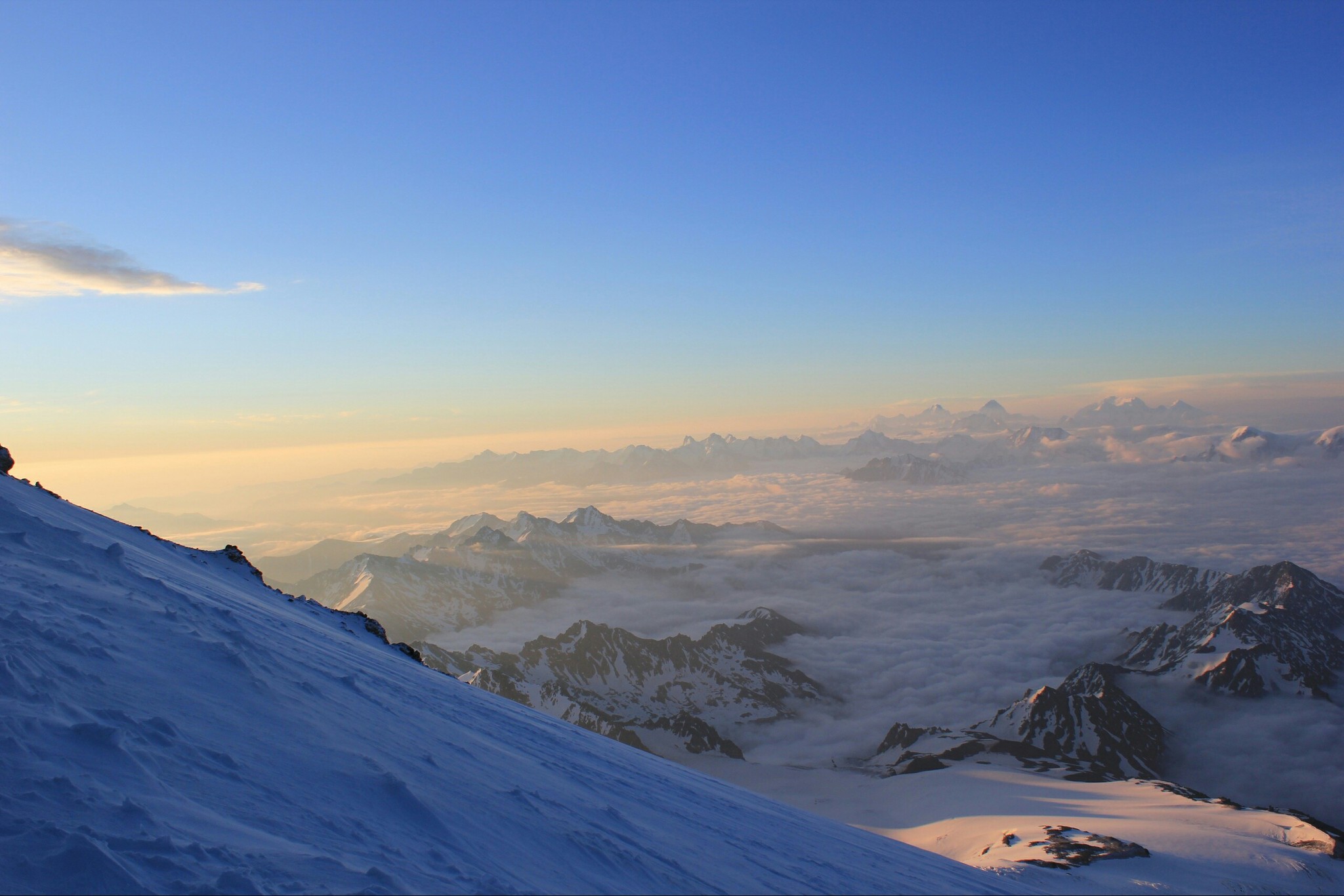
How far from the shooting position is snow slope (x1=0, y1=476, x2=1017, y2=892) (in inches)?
371

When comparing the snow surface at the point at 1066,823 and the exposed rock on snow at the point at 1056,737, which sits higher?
the snow surface at the point at 1066,823

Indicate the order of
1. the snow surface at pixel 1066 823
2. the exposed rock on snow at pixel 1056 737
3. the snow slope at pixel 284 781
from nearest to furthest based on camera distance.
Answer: the snow slope at pixel 284 781 < the snow surface at pixel 1066 823 < the exposed rock on snow at pixel 1056 737

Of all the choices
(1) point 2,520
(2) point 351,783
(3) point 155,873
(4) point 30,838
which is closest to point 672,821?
(2) point 351,783

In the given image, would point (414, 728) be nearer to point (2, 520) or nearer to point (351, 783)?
point (351, 783)

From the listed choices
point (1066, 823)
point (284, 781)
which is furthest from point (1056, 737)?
point (284, 781)

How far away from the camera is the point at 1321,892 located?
60.6m

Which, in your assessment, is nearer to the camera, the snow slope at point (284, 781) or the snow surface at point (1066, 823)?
the snow slope at point (284, 781)

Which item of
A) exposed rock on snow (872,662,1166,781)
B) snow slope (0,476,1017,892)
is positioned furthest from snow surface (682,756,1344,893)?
snow slope (0,476,1017,892)

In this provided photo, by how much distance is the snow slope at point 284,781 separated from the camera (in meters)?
9.42

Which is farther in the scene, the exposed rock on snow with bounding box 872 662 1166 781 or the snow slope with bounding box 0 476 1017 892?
the exposed rock on snow with bounding box 872 662 1166 781

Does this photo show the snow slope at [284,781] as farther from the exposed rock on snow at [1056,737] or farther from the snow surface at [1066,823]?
the exposed rock on snow at [1056,737]

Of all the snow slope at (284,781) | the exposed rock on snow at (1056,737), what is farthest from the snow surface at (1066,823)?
the snow slope at (284,781)

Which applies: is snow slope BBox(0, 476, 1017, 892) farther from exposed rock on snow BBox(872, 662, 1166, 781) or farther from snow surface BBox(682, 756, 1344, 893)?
exposed rock on snow BBox(872, 662, 1166, 781)

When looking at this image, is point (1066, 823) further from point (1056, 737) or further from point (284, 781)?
point (284, 781)
